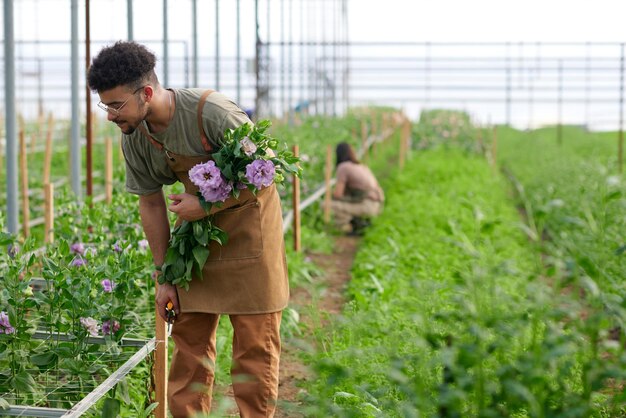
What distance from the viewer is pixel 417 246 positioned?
8.19 metres

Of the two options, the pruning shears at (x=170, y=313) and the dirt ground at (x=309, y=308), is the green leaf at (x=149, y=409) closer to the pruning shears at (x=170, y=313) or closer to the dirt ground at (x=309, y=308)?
the pruning shears at (x=170, y=313)

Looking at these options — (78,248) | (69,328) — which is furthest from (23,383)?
(78,248)

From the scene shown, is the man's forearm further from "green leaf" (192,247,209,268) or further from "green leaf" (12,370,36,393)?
"green leaf" (12,370,36,393)

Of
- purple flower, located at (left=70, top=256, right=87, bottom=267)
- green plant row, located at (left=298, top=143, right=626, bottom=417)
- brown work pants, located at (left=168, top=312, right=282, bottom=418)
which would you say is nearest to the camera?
green plant row, located at (left=298, top=143, right=626, bottom=417)

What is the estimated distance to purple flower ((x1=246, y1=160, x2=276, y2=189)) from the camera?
346 centimetres

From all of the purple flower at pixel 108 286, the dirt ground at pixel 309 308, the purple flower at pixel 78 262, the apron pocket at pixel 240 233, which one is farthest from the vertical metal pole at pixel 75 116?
the apron pocket at pixel 240 233

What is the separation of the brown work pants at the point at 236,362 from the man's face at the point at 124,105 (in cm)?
75

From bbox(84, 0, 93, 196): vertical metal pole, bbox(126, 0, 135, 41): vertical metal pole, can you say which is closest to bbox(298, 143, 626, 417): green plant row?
bbox(84, 0, 93, 196): vertical metal pole

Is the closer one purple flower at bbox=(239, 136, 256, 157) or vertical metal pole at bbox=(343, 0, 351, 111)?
purple flower at bbox=(239, 136, 256, 157)

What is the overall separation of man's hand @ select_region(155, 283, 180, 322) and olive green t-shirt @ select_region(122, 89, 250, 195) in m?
0.39

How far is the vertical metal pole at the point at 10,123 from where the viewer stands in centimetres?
607

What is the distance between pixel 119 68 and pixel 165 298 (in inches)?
33.0

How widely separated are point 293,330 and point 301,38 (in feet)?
46.0

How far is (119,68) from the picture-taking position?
3340mm
